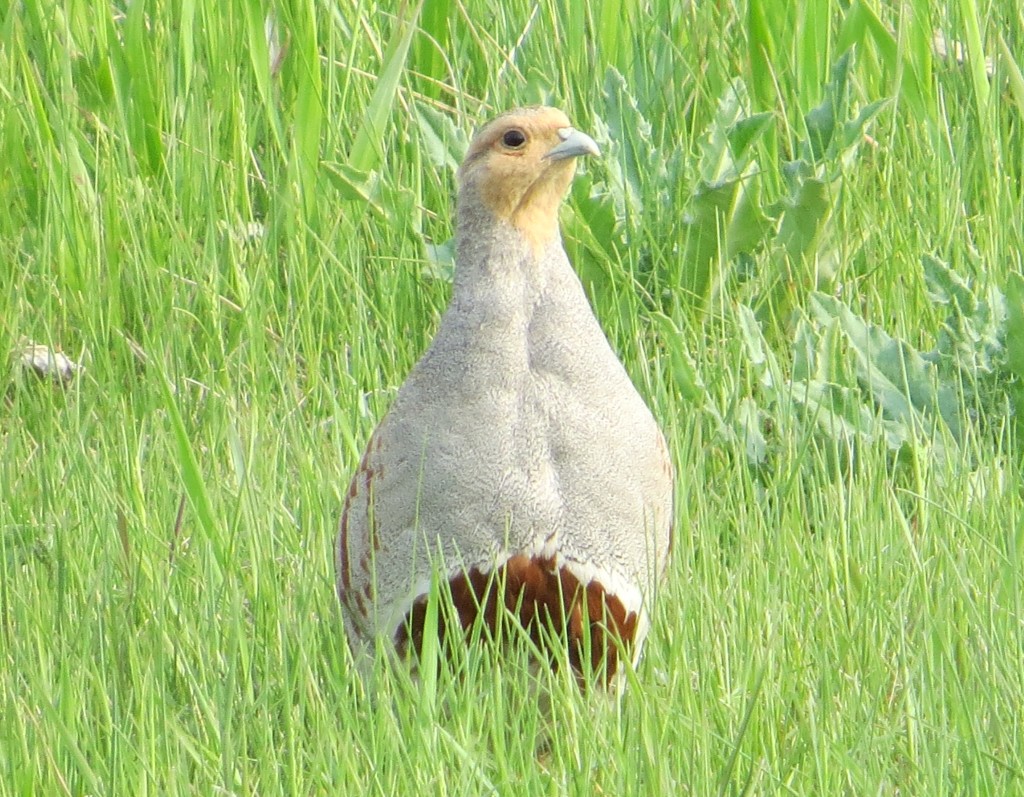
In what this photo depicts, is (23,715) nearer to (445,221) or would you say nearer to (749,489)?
(749,489)

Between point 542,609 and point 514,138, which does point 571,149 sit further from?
point 542,609

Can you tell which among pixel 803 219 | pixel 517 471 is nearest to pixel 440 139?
pixel 803 219

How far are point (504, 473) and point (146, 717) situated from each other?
699 millimetres

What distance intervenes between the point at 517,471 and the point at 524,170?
0.57 meters

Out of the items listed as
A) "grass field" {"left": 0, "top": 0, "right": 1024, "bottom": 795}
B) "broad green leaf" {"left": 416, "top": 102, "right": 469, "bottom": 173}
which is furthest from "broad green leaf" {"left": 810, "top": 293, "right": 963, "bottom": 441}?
"broad green leaf" {"left": 416, "top": 102, "right": 469, "bottom": 173}

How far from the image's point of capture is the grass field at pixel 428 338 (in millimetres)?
2533

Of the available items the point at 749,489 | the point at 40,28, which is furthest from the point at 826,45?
the point at 40,28

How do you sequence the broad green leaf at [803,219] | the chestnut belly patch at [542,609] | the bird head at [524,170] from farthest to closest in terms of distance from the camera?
the broad green leaf at [803,219] → the bird head at [524,170] → the chestnut belly patch at [542,609]

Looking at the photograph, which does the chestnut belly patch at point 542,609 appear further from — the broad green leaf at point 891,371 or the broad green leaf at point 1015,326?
the broad green leaf at point 1015,326

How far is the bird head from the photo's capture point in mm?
2951

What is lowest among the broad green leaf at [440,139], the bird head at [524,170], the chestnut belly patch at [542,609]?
the chestnut belly patch at [542,609]

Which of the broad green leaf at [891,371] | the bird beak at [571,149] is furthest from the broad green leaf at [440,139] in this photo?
the bird beak at [571,149]

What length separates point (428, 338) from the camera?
4117 millimetres

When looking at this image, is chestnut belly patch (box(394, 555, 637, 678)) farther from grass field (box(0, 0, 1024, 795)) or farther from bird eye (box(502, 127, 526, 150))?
bird eye (box(502, 127, 526, 150))
